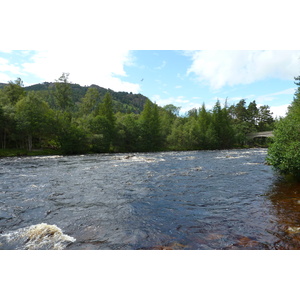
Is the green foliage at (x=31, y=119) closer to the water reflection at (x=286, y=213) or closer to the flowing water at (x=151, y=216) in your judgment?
the flowing water at (x=151, y=216)

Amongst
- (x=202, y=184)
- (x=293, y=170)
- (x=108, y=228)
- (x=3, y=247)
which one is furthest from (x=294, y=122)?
(x=3, y=247)

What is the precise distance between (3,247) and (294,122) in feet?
58.7

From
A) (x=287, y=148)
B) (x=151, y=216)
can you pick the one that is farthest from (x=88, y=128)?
(x=151, y=216)

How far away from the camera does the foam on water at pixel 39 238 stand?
20.8 ft

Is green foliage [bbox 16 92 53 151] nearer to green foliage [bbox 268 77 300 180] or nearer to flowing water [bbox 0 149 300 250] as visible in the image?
flowing water [bbox 0 149 300 250]

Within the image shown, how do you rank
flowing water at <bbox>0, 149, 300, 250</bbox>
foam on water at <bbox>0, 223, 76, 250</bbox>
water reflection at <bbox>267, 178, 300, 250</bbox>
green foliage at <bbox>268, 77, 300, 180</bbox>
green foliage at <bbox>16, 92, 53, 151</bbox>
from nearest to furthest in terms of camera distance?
1. water reflection at <bbox>267, 178, 300, 250</bbox>
2. foam on water at <bbox>0, 223, 76, 250</bbox>
3. flowing water at <bbox>0, 149, 300, 250</bbox>
4. green foliage at <bbox>268, 77, 300, 180</bbox>
5. green foliage at <bbox>16, 92, 53, 151</bbox>

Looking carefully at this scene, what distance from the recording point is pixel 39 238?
22.4ft

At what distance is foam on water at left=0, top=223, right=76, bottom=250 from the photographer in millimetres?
6328

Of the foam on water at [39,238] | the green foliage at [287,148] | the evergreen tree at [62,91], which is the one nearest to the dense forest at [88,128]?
the evergreen tree at [62,91]

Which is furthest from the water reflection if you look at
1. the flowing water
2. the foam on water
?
the foam on water

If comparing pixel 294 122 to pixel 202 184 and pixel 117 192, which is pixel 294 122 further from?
pixel 117 192

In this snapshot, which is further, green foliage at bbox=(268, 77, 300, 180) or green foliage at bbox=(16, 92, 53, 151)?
green foliage at bbox=(16, 92, 53, 151)

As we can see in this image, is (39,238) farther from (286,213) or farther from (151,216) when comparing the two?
(286,213)

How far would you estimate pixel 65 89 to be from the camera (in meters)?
61.5
